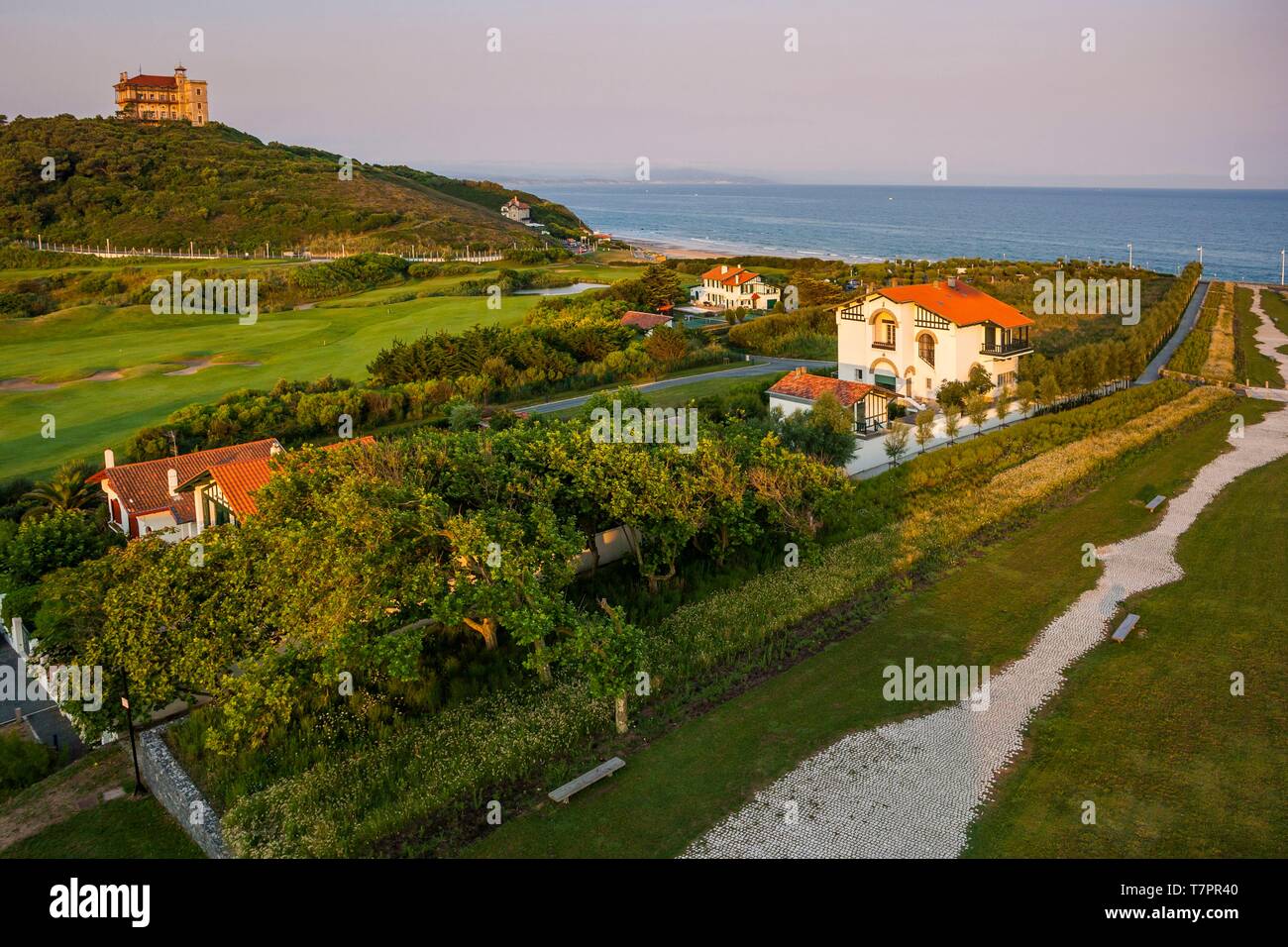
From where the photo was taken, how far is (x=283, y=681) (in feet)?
53.7

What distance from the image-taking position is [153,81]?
542 feet

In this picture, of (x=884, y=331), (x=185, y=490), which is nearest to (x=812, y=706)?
(x=185, y=490)

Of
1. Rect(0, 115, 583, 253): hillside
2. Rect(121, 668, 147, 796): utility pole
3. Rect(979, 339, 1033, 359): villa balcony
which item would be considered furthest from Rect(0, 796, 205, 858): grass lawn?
Rect(0, 115, 583, 253): hillside

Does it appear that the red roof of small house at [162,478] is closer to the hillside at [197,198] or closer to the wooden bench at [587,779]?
the wooden bench at [587,779]

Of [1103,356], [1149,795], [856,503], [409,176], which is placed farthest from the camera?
[409,176]

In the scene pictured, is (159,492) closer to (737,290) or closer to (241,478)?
(241,478)

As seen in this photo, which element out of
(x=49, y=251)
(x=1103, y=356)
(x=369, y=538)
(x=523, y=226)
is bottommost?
(x=369, y=538)

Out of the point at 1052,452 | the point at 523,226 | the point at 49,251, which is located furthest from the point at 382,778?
the point at 523,226

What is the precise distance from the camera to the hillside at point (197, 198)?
110 metres

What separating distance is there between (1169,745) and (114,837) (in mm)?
19347

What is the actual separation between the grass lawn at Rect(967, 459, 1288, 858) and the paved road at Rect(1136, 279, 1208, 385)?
35868 mm

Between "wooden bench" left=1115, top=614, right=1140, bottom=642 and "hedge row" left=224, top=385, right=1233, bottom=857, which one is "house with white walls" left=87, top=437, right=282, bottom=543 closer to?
A: "hedge row" left=224, top=385, right=1233, bottom=857

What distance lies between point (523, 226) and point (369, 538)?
448 ft
